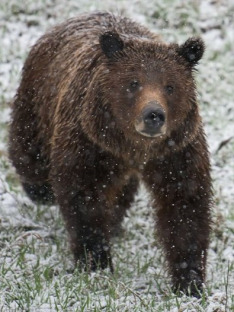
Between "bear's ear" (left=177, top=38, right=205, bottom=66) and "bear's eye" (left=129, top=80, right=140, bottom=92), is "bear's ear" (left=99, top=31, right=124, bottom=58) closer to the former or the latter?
"bear's eye" (left=129, top=80, right=140, bottom=92)

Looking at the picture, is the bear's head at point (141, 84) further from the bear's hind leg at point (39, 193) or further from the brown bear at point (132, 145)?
the bear's hind leg at point (39, 193)

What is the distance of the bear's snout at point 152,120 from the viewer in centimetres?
530

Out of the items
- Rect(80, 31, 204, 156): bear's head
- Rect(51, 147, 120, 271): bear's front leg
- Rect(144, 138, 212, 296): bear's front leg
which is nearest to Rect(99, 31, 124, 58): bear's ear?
Rect(80, 31, 204, 156): bear's head

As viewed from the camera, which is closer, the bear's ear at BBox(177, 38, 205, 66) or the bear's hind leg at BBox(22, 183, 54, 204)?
the bear's ear at BBox(177, 38, 205, 66)

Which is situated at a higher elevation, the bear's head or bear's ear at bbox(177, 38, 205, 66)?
bear's ear at bbox(177, 38, 205, 66)

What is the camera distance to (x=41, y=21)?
11328 millimetres

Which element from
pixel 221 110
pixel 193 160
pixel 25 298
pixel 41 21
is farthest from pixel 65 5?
pixel 25 298

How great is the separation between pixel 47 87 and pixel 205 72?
3.97m

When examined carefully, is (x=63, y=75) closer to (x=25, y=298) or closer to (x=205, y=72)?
(x=25, y=298)

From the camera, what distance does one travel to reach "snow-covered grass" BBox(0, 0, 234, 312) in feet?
17.4

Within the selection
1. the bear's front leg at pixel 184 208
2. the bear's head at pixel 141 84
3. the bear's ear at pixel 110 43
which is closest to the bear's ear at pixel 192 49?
the bear's head at pixel 141 84

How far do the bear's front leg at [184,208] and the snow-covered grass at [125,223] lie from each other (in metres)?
0.21

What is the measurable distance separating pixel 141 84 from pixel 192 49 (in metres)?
0.56

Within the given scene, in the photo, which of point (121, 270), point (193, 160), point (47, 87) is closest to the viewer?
point (193, 160)
